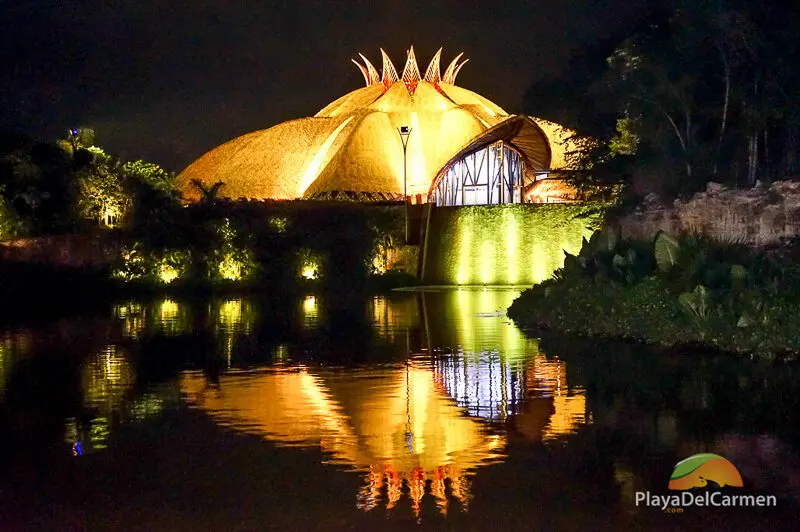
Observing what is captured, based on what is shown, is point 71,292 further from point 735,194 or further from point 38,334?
point 735,194

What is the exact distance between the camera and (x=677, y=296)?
17.0 metres

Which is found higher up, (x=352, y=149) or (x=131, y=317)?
(x=352, y=149)

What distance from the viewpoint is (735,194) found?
71.6 ft

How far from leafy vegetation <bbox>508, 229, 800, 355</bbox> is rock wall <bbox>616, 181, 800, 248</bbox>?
3.31 ft

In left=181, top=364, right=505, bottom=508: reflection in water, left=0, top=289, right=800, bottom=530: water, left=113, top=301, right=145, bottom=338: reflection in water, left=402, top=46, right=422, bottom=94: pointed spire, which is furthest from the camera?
left=402, top=46, right=422, bottom=94: pointed spire

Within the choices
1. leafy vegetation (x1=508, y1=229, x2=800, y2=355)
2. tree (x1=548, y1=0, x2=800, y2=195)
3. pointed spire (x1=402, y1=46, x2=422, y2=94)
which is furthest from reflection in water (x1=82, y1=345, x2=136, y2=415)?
pointed spire (x1=402, y1=46, x2=422, y2=94)

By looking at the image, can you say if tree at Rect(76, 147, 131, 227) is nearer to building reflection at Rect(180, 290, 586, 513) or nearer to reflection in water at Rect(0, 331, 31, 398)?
reflection in water at Rect(0, 331, 31, 398)

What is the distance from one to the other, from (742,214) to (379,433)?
43.1 feet
